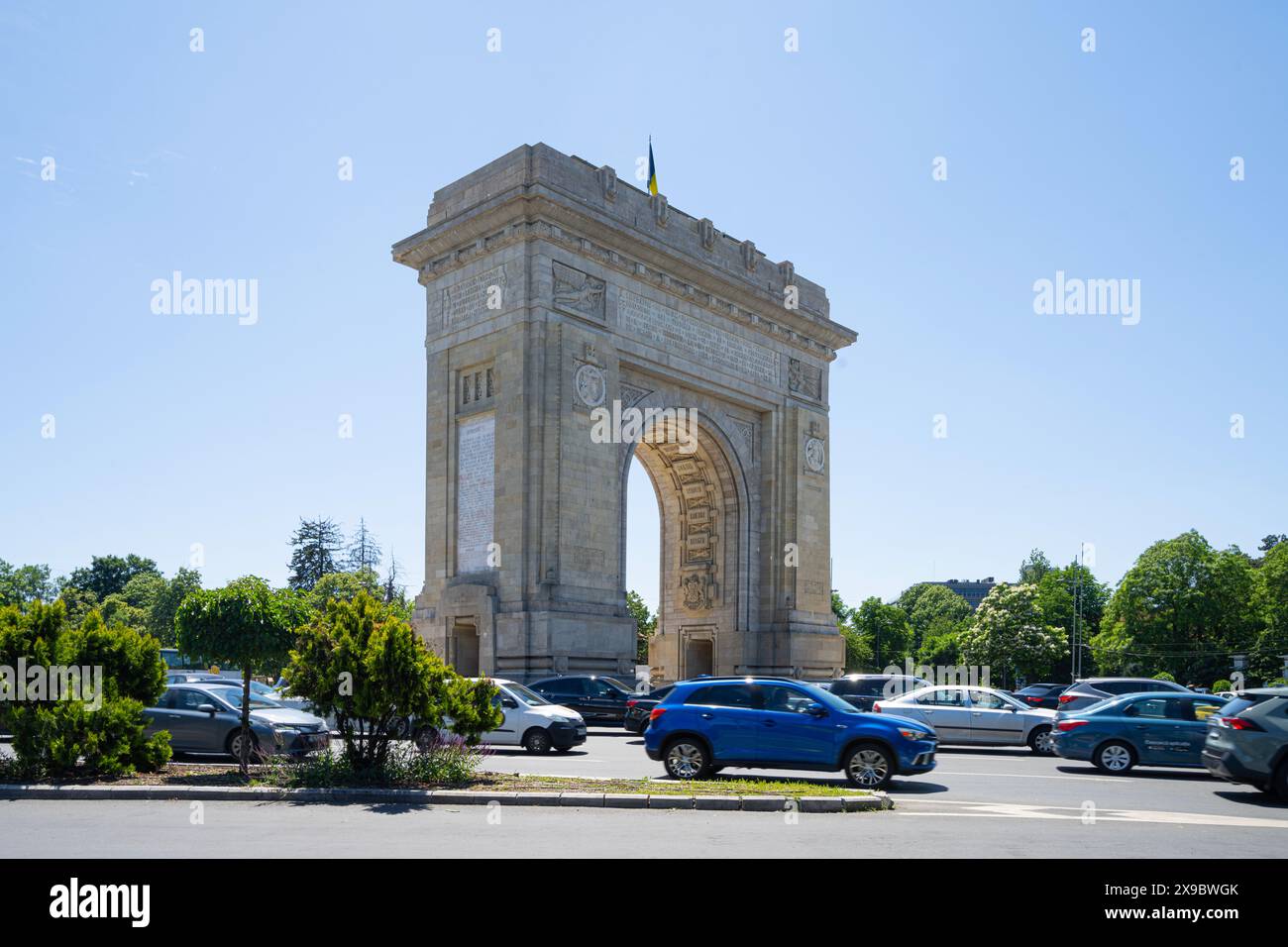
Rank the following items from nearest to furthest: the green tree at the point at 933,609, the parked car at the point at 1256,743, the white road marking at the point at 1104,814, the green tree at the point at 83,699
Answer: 1. the white road marking at the point at 1104,814
2. the green tree at the point at 83,699
3. the parked car at the point at 1256,743
4. the green tree at the point at 933,609

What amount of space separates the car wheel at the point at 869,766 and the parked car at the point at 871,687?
9819 millimetres

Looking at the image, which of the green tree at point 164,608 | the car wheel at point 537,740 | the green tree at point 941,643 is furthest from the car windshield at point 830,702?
the green tree at point 941,643

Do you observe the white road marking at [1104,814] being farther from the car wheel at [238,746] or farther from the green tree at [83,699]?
the car wheel at [238,746]

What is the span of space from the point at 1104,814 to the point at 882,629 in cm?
9495

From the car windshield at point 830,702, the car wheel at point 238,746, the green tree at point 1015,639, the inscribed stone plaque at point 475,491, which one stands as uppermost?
the inscribed stone plaque at point 475,491

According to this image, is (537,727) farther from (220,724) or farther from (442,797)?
(442,797)

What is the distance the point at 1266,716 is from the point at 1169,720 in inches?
147

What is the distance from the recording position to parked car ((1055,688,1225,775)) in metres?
16.8

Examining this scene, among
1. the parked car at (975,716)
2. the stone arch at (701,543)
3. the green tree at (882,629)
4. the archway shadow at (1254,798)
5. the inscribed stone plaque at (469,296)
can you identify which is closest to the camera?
the archway shadow at (1254,798)

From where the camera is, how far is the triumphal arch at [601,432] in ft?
102

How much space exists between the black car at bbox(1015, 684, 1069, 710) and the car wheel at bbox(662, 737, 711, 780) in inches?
573

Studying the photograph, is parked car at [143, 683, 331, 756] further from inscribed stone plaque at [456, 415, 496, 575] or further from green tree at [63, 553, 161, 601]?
green tree at [63, 553, 161, 601]

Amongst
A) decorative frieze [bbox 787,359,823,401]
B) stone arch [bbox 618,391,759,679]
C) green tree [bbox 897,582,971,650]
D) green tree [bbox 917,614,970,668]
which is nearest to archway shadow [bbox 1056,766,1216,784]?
stone arch [bbox 618,391,759,679]
